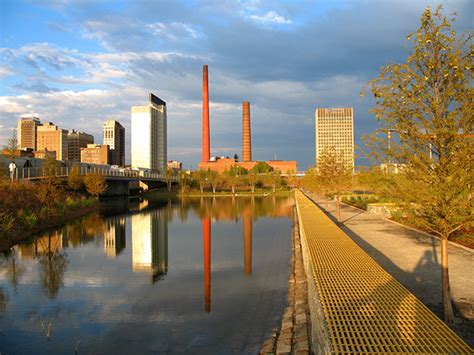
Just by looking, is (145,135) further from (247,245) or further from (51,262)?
(51,262)

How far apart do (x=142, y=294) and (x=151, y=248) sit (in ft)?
31.3

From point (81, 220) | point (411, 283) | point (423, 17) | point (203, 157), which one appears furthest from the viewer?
point (203, 157)

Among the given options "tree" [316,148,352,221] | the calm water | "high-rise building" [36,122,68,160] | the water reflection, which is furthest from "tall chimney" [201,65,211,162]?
"high-rise building" [36,122,68,160]

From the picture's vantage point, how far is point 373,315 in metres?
6.07

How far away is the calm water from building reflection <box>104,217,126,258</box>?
12 centimetres

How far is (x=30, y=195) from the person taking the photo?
3094 centimetres

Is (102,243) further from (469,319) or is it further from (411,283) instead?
(469,319)

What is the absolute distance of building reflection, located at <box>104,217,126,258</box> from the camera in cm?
2162

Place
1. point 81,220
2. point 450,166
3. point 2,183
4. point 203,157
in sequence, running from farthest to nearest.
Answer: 1. point 203,157
2. point 81,220
3. point 2,183
4. point 450,166

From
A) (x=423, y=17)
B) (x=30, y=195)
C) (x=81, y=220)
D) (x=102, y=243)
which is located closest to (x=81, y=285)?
(x=102, y=243)

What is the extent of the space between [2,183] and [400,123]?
104 feet

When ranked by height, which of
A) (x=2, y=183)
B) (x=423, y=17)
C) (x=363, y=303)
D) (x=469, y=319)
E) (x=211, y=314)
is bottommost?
(x=211, y=314)

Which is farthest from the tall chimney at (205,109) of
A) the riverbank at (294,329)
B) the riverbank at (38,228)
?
the riverbank at (294,329)

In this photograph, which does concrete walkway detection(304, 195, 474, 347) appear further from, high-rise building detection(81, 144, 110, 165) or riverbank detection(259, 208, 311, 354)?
high-rise building detection(81, 144, 110, 165)
